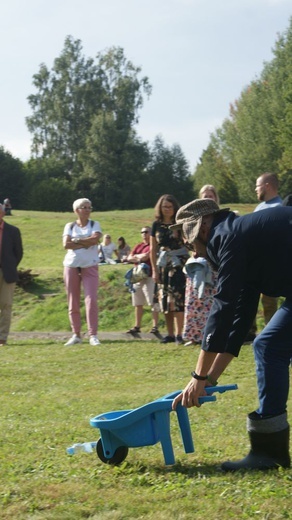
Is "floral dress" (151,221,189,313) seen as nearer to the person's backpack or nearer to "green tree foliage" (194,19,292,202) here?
the person's backpack

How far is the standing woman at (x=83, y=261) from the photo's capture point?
13.9 m

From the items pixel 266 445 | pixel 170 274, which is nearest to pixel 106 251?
pixel 170 274

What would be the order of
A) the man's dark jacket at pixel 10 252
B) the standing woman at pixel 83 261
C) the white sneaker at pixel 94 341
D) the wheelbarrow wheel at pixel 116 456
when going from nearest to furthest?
the wheelbarrow wheel at pixel 116 456, the white sneaker at pixel 94 341, the standing woman at pixel 83 261, the man's dark jacket at pixel 10 252

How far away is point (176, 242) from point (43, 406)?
4999 millimetres

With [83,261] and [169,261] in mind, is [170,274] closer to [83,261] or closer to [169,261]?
[169,261]

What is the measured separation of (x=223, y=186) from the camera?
7994 cm

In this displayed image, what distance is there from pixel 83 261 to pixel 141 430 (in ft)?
26.9

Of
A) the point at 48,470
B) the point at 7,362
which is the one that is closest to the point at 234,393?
the point at 48,470

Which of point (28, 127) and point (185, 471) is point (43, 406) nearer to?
point (185, 471)

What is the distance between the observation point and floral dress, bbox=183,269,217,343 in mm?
12406

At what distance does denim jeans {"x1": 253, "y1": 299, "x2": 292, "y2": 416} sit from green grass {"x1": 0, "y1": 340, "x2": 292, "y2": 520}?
0.51 meters

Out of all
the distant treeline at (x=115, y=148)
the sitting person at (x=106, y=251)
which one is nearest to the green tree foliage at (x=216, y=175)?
the distant treeline at (x=115, y=148)

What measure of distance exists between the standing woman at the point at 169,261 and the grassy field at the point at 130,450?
0.60m

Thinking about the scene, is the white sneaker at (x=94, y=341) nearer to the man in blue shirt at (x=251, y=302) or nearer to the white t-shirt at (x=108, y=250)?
the man in blue shirt at (x=251, y=302)
